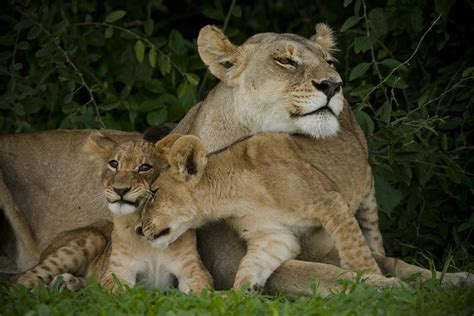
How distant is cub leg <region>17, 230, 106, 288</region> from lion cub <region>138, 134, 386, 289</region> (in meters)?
0.79

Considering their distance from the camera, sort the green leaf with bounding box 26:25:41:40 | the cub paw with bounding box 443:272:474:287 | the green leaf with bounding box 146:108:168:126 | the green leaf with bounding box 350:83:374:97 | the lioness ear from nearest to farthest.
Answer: the cub paw with bounding box 443:272:474:287 → the lioness ear → the green leaf with bounding box 350:83:374:97 → the green leaf with bounding box 26:25:41:40 → the green leaf with bounding box 146:108:168:126

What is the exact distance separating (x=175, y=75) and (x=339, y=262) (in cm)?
251

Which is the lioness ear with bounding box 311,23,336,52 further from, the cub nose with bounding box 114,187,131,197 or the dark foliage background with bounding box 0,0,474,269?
the cub nose with bounding box 114,187,131,197

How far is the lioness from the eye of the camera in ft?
16.4

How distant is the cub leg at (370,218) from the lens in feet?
18.0

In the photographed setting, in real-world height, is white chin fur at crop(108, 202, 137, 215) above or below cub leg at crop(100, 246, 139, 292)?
above

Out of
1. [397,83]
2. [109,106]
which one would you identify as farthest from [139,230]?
[109,106]

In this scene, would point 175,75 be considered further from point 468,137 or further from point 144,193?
point 144,193

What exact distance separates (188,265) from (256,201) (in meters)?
0.42

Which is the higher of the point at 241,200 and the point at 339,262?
the point at 241,200

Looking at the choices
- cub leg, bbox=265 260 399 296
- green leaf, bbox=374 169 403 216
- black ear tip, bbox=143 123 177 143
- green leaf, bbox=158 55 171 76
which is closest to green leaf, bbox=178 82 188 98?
green leaf, bbox=158 55 171 76

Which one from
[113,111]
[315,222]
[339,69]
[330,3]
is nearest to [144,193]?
[315,222]

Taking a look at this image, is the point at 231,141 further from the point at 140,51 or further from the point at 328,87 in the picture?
the point at 140,51

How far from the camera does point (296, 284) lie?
16.0 feet
